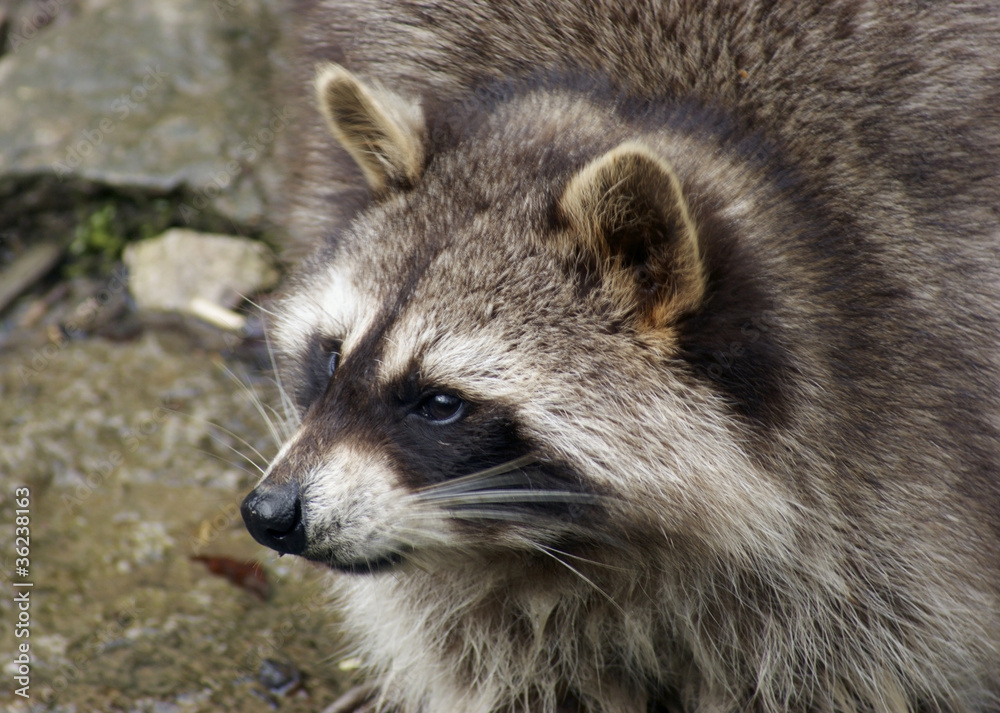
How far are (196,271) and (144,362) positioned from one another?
597 millimetres

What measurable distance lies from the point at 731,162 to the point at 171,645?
2.40m

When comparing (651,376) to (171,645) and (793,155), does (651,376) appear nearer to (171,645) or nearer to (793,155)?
(793,155)

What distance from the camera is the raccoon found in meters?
2.59

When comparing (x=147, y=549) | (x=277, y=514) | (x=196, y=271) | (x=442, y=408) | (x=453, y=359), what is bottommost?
(x=147, y=549)

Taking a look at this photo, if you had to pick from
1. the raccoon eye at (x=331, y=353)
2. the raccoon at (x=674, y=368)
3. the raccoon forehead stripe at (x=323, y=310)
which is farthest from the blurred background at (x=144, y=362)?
the raccoon at (x=674, y=368)

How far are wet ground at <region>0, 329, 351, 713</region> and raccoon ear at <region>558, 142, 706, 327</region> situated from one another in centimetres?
140

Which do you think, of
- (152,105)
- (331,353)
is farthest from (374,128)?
(152,105)

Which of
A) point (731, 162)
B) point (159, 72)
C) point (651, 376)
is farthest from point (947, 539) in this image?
point (159, 72)

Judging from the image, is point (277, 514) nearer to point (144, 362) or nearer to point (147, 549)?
point (147, 549)

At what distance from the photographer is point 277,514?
8.35ft

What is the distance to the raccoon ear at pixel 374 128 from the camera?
2.96 meters

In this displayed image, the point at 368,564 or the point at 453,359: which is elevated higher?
the point at 453,359

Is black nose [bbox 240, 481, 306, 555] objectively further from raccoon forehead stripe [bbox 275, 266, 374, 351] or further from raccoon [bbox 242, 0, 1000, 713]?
raccoon forehead stripe [bbox 275, 266, 374, 351]

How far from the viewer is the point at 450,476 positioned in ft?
8.50
